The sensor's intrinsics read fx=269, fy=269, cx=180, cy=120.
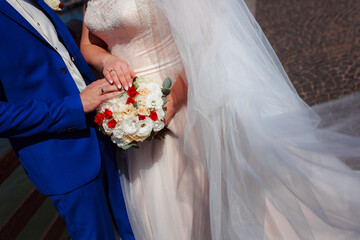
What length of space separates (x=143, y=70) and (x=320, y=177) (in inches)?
37.9

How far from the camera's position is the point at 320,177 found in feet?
3.23

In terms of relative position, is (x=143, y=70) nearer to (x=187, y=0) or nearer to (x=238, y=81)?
(x=187, y=0)

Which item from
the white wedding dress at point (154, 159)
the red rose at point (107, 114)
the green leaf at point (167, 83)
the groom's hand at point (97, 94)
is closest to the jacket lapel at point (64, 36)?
the white wedding dress at point (154, 159)

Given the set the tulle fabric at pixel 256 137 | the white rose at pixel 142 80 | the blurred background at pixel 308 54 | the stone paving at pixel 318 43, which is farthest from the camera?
the stone paving at pixel 318 43

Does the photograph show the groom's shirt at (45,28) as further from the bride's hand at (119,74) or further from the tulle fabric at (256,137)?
the tulle fabric at (256,137)

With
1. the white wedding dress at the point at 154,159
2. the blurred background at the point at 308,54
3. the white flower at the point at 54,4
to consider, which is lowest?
the blurred background at the point at 308,54

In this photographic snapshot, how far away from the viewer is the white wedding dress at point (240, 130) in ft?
3.28

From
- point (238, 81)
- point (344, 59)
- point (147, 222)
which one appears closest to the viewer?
point (238, 81)

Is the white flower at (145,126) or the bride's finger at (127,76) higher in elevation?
the bride's finger at (127,76)

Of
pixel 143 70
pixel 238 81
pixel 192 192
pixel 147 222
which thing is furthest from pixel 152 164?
pixel 238 81

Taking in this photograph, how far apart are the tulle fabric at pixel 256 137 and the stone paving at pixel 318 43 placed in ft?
9.17

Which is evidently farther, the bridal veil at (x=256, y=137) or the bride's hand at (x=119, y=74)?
the bride's hand at (x=119, y=74)

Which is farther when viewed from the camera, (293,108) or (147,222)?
(147,222)

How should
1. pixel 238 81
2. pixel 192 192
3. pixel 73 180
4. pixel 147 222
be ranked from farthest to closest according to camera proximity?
pixel 147 222 < pixel 192 192 < pixel 73 180 < pixel 238 81
